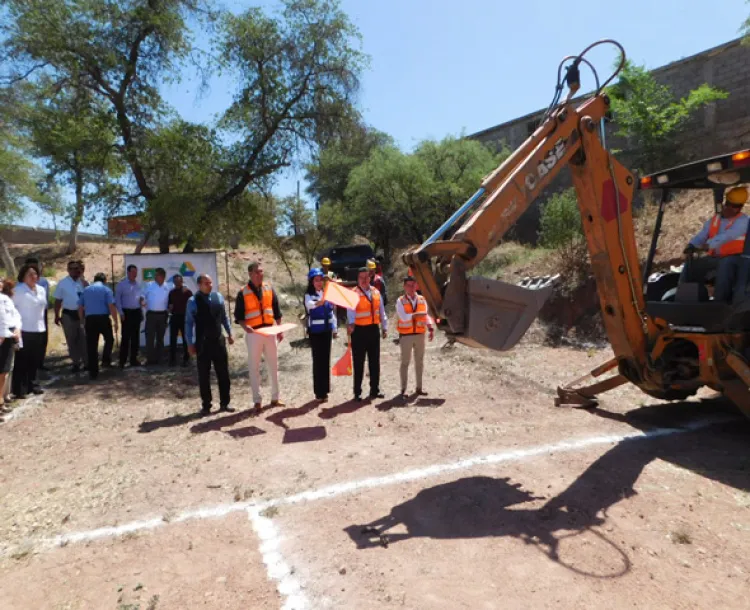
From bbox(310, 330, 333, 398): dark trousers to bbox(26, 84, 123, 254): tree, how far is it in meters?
6.27

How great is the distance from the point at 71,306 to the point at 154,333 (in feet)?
5.19

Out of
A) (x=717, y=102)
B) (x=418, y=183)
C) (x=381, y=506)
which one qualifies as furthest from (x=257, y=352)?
(x=717, y=102)

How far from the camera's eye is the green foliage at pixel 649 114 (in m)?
16.8

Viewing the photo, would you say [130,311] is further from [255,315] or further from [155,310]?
[255,315]

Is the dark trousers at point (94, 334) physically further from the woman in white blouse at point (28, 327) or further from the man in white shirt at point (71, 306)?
the woman in white blouse at point (28, 327)

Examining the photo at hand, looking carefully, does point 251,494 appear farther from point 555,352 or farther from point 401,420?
point 555,352

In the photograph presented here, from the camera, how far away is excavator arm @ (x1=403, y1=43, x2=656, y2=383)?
431cm

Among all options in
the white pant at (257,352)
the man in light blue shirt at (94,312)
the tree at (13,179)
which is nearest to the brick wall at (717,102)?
the white pant at (257,352)

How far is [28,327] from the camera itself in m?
8.33

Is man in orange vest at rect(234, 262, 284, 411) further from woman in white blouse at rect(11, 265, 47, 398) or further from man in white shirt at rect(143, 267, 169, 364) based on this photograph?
man in white shirt at rect(143, 267, 169, 364)

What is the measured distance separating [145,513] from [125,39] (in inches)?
401

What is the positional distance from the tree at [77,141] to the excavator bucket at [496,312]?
8998mm

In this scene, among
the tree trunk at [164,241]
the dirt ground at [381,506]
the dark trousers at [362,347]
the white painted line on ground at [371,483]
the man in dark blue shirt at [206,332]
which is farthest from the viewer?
the tree trunk at [164,241]

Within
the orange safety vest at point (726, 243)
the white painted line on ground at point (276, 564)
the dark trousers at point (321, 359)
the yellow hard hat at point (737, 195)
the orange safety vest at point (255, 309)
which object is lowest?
the white painted line on ground at point (276, 564)
